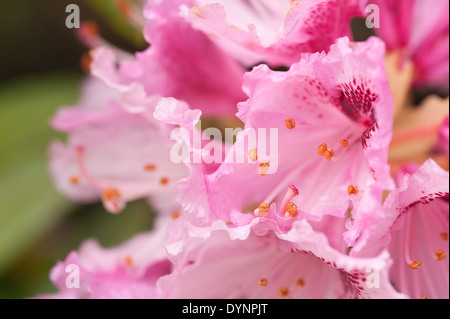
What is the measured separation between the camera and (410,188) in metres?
0.71

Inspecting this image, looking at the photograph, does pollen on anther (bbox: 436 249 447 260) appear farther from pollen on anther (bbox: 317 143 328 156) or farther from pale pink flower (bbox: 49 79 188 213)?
pale pink flower (bbox: 49 79 188 213)

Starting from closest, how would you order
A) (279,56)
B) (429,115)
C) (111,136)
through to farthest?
(279,56)
(429,115)
(111,136)

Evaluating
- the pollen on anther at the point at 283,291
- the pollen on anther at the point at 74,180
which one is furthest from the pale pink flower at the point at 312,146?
the pollen on anther at the point at 74,180

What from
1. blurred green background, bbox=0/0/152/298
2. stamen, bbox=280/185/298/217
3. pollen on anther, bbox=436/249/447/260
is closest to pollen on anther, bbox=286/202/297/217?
stamen, bbox=280/185/298/217


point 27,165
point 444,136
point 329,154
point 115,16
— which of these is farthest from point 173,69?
point 27,165

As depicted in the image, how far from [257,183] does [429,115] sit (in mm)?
303

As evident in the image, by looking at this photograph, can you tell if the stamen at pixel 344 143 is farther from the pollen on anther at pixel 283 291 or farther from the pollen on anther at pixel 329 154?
the pollen on anther at pixel 283 291

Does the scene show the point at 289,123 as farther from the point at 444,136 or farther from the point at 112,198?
the point at 112,198

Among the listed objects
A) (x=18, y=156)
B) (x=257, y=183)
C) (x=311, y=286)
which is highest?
(x=18, y=156)

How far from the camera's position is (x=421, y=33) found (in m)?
1.03

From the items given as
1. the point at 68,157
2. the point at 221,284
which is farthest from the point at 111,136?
the point at 221,284

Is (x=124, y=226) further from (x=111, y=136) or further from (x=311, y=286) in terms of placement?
(x=311, y=286)

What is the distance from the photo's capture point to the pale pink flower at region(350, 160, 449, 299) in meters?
0.70

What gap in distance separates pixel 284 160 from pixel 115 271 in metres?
0.34
